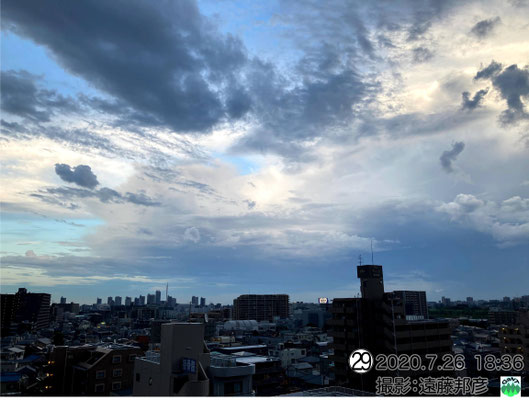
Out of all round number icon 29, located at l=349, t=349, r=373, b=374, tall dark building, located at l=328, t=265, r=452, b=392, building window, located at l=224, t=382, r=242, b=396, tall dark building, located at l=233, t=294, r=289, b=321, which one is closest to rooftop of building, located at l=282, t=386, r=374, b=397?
round number icon 29, located at l=349, t=349, r=373, b=374

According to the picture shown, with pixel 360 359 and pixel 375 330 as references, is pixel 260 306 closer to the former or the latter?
pixel 375 330

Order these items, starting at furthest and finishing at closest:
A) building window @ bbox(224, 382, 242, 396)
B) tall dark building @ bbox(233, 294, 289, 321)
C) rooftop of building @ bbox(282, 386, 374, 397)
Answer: tall dark building @ bbox(233, 294, 289, 321), building window @ bbox(224, 382, 242, 396), rooftop of building @ bbox(282, 386, 374, 397)

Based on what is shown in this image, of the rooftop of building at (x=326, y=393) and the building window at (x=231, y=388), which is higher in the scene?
the rooftop of building at (x=326, y=393)

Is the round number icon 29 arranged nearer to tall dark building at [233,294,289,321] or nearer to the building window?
the building window

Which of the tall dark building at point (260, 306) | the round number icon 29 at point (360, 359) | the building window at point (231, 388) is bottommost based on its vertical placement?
the tall dark building at point (260, 306)

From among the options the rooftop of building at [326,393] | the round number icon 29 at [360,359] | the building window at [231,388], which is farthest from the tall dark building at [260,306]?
the rooftop of building at [326,393]

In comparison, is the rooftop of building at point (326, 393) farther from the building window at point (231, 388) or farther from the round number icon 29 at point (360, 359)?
the building window at point (231, 388)

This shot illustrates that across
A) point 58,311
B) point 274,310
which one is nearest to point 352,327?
point 274,310
